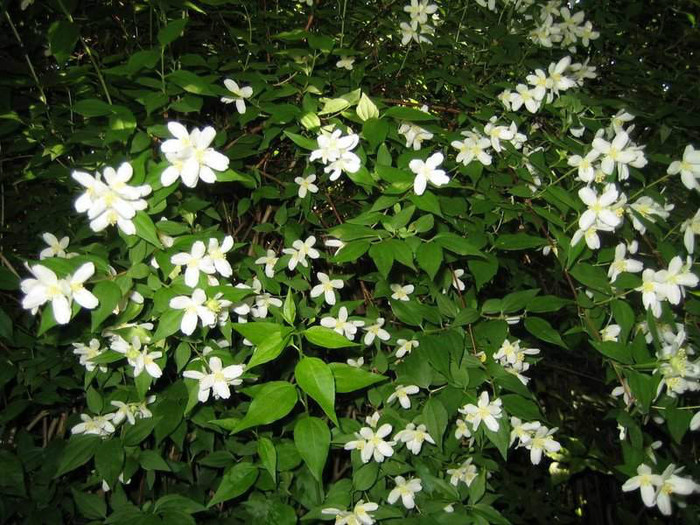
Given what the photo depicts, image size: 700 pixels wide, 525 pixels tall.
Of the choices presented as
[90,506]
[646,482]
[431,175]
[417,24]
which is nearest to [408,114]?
[431,175]

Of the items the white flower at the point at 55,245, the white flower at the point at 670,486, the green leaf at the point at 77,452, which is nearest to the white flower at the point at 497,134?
the white flower at the point at 670,486

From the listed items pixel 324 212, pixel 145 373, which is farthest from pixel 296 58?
pixel 145 373

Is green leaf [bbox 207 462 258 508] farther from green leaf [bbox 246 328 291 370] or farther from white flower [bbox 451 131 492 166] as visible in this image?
white flower [bbox 451 131 492 166]

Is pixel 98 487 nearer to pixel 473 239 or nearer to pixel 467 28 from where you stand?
pixel 473 239

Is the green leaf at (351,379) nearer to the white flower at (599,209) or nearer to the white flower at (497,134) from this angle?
the white flower at (599,209)

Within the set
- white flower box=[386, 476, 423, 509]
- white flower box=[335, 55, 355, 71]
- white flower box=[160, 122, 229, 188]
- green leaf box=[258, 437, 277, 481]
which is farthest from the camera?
white flower box=[335, 55, 355, 71]

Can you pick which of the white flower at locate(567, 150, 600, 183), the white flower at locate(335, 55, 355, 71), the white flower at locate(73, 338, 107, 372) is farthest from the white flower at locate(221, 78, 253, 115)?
the white flower at locate(567, 150, 600, 183)

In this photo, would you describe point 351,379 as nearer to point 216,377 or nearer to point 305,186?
point 216,377
